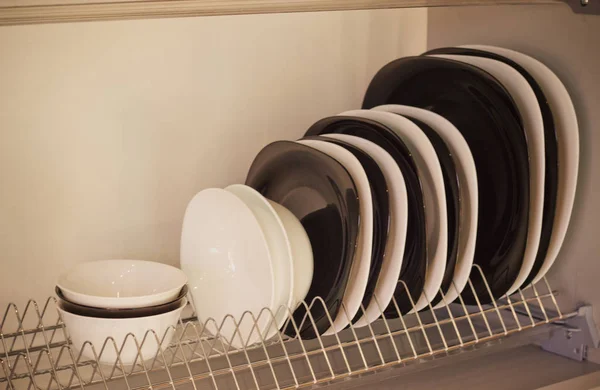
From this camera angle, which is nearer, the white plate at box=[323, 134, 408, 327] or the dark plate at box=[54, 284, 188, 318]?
the dark plate at box=[54, 284, 188, 318]

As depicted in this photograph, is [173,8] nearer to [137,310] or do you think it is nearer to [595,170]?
[137,310]

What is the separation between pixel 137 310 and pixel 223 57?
1.55 ft

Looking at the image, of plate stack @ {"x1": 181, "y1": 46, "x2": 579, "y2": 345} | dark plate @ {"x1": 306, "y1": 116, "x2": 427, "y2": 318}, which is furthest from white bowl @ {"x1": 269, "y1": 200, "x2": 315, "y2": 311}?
dark plate @ {"x1": 306, "y1": 116, "x2": 427, "y2": 318}

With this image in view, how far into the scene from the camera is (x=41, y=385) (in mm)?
1033

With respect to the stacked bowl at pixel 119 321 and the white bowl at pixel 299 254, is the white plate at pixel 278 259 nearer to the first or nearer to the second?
the white bowl at pixel 299 254

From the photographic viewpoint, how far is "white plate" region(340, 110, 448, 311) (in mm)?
982

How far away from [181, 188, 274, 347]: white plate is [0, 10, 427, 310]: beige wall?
0.12 metres

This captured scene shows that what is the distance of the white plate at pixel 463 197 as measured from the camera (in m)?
1.00

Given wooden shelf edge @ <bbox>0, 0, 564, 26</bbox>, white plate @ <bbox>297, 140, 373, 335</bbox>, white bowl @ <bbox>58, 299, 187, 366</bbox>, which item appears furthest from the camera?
white plate @ <bbox>297, 140, 373, 335</bbox>

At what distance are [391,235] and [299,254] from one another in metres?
0.13

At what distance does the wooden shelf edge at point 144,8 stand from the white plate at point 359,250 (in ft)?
0.85

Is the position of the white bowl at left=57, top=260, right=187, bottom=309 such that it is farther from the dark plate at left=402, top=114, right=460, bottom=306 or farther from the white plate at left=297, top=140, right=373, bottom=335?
the dark plate at left=402, top=114, right=460, bottom=306

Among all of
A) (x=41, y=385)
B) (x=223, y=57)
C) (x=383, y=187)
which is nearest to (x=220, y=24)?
(x=223, y=57)

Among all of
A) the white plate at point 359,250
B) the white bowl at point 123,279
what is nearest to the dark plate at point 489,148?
the white plate at point 359,250
